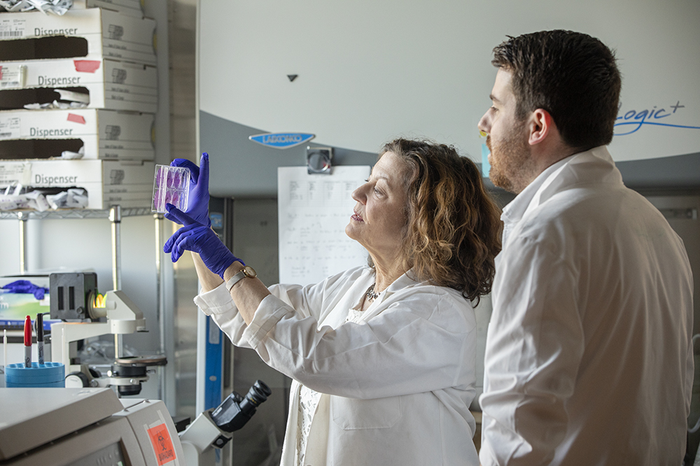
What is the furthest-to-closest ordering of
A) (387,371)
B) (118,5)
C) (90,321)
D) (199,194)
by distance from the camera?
(118,5), (90,321), (199,194), (387,371)

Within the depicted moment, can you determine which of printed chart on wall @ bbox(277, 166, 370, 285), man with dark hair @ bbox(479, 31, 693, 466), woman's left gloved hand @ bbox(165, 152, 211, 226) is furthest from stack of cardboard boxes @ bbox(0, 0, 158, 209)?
man with dark hair @ bbox(479, 31, 693, 466)

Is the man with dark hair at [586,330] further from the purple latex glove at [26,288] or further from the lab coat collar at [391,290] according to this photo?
the purple latex glove at [26,288]

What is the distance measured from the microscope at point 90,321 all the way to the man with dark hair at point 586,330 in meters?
1.27

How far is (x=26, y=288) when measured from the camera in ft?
7.08

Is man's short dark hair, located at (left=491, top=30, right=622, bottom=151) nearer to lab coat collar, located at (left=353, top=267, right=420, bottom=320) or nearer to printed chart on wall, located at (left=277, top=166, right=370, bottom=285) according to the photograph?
lab coat collar, located at (left=353, top=267, right=420, bottom=320)

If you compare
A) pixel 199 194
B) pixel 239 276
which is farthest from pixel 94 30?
pixel 239 276

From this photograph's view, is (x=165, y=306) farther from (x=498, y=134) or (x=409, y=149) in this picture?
(x=498, y=134)

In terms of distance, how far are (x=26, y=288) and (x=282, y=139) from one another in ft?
3.70

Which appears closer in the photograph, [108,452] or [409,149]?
[108,452]

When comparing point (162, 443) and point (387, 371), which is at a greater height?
point (387, 371)

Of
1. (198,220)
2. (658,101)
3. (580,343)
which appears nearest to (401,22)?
(658,101)

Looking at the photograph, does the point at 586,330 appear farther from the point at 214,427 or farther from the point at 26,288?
the point at 26,288

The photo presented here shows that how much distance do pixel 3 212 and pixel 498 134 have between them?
6.68ft

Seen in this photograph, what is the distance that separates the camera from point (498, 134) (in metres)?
1.00
